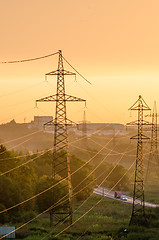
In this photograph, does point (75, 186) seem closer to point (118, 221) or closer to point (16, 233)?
point (118, 221)

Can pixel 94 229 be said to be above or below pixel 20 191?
below

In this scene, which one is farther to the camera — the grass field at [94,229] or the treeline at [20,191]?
the treeline at [20,191]

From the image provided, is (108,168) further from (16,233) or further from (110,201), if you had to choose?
(16,233)

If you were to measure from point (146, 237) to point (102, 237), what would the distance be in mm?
6194

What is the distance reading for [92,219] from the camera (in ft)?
291

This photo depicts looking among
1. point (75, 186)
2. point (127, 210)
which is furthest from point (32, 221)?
point (75, 186)

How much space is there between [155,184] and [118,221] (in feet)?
283

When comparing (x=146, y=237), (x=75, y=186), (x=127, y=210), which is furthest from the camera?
(x=75, y=186)

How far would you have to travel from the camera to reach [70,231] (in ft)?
234

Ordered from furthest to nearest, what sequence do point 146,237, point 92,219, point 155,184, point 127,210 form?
1. point 155,184
2. point 127,210
3. point 92,219
4. point 146,237

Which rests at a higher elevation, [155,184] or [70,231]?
[70,231]

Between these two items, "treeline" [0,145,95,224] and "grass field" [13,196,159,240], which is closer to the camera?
"grass field" [13,196,159,240]

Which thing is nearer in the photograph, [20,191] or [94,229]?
[94,229]

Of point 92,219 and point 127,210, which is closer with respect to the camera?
point 92,219
